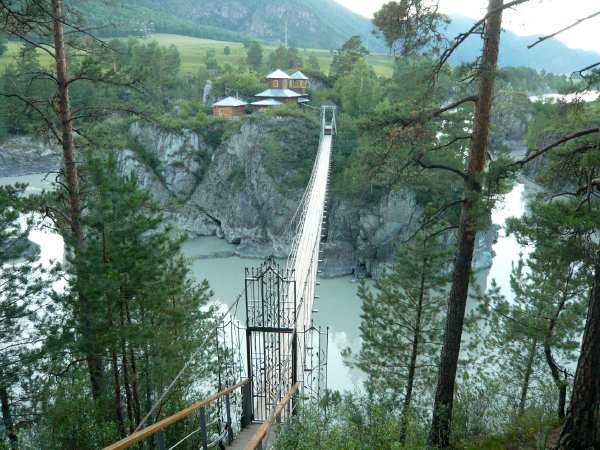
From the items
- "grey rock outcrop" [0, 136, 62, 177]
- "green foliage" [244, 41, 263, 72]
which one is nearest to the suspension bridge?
"grey rock outcrop" [0, 136, 62, 177]

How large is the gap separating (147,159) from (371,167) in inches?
852

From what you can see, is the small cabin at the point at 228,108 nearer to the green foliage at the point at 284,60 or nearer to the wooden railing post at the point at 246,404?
the green foliage at the point at 284,60

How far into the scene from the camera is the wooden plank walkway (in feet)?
13.6

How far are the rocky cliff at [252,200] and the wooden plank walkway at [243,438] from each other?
11.8 metres

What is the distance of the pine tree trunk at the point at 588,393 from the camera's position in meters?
2.76

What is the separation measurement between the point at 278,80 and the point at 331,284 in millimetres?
13064

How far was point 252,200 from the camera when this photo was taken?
21438mm

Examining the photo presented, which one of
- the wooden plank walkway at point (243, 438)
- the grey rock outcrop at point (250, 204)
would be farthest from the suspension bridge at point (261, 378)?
the grey rock outcrop at point (250, 204)

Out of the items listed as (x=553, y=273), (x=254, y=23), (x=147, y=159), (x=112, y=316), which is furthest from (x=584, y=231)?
(x=254, y=23)

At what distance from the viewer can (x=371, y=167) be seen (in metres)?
4.20

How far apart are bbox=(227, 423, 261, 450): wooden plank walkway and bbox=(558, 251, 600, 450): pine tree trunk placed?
7.41ft

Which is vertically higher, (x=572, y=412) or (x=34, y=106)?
(x=34, y=106)

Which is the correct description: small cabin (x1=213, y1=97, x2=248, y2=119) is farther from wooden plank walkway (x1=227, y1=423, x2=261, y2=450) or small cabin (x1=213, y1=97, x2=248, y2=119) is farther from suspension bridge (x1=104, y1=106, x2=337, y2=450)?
wooden plank walkway (x1=227, y1=423, x2=261, y2=450)

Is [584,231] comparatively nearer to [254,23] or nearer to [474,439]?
[474,439]
